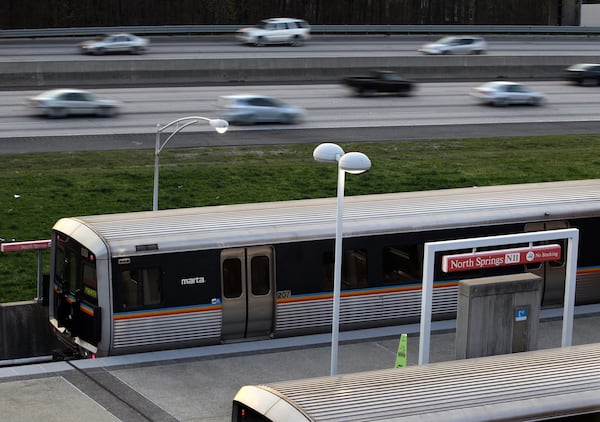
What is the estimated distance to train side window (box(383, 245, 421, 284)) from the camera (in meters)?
21.8

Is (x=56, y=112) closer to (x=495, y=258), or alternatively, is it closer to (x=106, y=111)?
(x=106, y=111)

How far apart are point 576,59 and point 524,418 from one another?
50296 millimetres

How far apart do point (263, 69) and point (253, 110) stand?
10.9 meters

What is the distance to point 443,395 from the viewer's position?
11.8 m

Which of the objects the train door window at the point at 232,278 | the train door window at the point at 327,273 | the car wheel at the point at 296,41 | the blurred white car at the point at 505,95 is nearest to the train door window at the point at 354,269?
the train door window at the point at 327,273

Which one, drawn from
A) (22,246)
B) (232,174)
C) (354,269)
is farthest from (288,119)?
(354,269)

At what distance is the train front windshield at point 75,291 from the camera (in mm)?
19531

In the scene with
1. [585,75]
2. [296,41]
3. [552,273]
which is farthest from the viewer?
[296,41]

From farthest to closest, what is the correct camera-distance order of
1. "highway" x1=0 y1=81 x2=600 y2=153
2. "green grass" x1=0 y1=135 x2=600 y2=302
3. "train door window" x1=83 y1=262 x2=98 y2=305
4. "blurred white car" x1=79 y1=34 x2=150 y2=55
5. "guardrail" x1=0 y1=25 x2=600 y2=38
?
"guardrail" x1=0 y1=25 x2=600 y2=38
"blurred white car" x1=79 y1=34 x2=150 y2=55
"highway" x1=0 y1=81 x2=600 y2=153
"green grass" x1=0 y1=135 x2=600 y2=302
"train door window" x1=83 y1=262 x2=98 y2=305

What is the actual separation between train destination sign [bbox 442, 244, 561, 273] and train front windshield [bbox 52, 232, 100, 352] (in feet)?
21.8

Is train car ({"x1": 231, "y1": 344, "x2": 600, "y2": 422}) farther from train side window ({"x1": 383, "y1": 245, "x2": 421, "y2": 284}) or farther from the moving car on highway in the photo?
the moving car on highway

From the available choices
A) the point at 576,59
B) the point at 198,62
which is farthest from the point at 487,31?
the point at 198,62

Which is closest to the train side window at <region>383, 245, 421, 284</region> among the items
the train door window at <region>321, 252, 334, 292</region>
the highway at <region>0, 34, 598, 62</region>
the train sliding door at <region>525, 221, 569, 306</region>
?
the train door window at <region>321, 252, 334, 292</region>

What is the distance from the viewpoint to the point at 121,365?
19.1 meters
